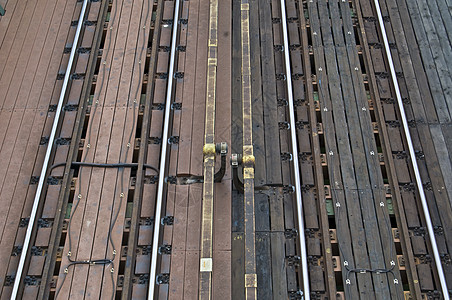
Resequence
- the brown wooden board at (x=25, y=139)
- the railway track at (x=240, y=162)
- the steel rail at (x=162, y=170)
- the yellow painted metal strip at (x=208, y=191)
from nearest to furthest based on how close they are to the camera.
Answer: the yellow painted metal strip at (x=208, y=191), the steel rail at (x=162, y=170), the railway track at (x=240, y=162), the brown wooden board at (x=25, y=139)

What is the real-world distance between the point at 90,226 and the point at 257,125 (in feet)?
12.1

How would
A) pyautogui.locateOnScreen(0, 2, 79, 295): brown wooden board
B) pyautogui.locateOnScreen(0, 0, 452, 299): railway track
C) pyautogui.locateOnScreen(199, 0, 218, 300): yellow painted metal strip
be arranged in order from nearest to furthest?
1. pyautogui.locateOnScreen(199, 0, 218, 300): yellow painted metal strip
2. pyautogui.locateOnScreen(0, 0, 452, 299): railway track
3. pyautogui.locateOnScreen(0, 2, 79, 295): brown wooden board

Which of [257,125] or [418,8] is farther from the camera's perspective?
[418,8]

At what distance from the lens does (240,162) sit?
7406mm

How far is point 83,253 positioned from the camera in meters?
7.39

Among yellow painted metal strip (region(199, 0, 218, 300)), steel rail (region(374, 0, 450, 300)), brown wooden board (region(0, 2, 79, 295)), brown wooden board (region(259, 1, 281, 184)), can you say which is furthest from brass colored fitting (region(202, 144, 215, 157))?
steel rail (region(374, 0, 450, 300))

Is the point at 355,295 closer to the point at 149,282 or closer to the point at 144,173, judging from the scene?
the point at 149,282

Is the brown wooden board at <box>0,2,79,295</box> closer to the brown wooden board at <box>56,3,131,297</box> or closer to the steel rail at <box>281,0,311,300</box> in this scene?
the brown wooden board at <box>56,3,131,297</box>

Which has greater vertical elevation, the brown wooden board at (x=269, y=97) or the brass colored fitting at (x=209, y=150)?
the brown wooden board at (x=269, y=97)

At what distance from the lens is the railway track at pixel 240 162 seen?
23.7 ft

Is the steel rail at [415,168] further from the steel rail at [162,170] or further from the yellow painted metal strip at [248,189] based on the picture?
the steel rail at [162,170]

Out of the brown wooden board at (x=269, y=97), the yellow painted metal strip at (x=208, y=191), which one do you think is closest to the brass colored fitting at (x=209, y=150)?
the yellow painted metal strip at (x=208, y=191)

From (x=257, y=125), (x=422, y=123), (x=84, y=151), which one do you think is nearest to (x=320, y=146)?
(x=257, y=125)

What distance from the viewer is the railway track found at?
7.23m
